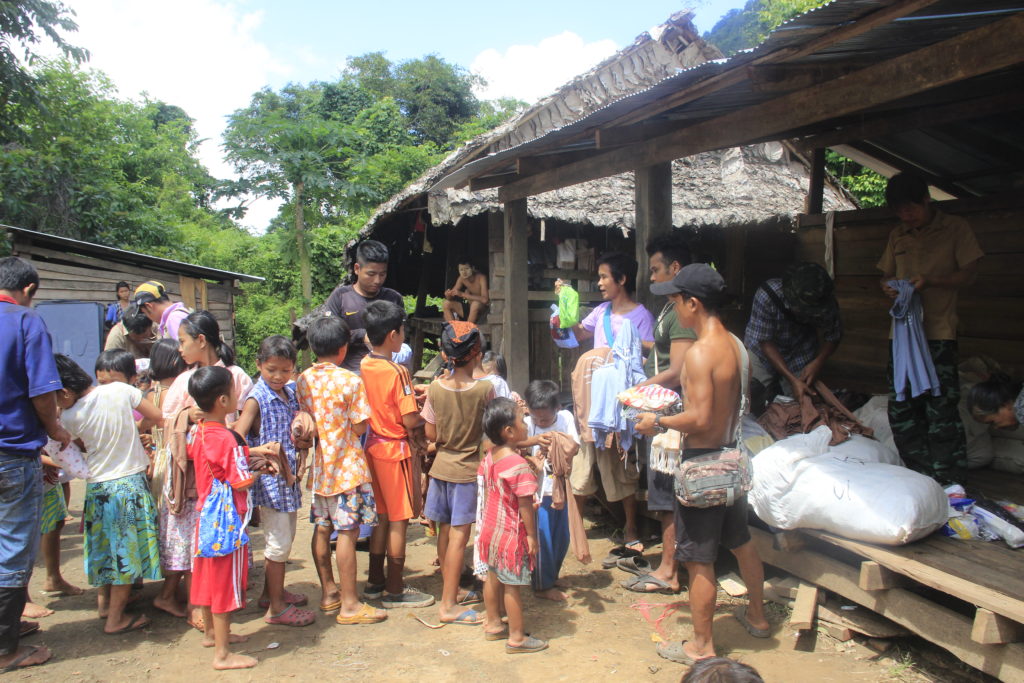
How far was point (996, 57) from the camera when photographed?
2.65 metres

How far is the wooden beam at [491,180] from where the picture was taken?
6.08 meters

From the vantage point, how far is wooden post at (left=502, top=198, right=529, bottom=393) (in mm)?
6230

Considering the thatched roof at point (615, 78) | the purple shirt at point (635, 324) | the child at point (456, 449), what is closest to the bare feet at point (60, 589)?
the child at point (456, 449)

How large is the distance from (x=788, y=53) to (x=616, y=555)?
3301mm

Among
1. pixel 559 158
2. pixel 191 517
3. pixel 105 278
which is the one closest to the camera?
pixel 191 517

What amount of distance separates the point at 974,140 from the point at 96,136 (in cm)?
2133

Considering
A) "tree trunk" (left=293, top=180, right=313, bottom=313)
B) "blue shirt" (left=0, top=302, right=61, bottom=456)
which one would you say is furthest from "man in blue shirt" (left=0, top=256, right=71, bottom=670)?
"tree trunk" (left=293, top=180, right=313, bottom=313)

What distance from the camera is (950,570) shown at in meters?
3.11

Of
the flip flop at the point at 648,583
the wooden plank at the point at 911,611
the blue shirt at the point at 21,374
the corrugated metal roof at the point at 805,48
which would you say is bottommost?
the flip flop at the point at 648,583

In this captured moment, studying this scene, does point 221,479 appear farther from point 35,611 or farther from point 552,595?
point 552,595

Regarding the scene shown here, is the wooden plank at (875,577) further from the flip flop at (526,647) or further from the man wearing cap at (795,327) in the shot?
the flip flop at (526,647)

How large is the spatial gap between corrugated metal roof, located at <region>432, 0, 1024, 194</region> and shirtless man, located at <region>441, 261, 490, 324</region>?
360 cm

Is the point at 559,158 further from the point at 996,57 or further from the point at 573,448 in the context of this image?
the point at 996,57

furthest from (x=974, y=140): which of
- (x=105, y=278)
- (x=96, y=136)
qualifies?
(x=96, y=136)
